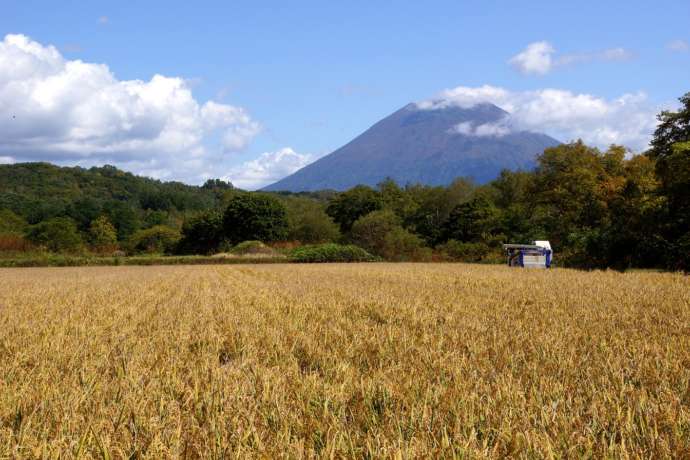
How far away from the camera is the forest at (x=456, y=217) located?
30.5 m

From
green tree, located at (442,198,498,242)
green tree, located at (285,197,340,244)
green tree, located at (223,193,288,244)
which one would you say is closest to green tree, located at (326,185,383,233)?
green tree, located at (285,197,340,244)

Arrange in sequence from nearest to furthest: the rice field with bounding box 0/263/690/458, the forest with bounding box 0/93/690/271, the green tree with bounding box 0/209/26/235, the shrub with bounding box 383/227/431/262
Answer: the rice field with bounding box 0/263/690/458 → the forest with bounding box 0/93/690/271 → the shrub with bounding box 383/227/431/262 → the green tree with bounding box 0/209/26/235

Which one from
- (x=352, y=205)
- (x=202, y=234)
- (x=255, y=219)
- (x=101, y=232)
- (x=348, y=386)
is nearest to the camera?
(x=348, y=386)

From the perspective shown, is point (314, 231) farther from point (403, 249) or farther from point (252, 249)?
point (403, 249)

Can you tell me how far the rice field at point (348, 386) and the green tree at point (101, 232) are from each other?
99.3 meters

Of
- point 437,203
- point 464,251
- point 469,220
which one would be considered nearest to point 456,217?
point 469,220

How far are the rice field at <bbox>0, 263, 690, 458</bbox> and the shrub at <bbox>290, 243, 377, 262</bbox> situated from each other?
38020 millimetres

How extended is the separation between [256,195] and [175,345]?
77.2 m

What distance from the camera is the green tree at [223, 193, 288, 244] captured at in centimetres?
7800

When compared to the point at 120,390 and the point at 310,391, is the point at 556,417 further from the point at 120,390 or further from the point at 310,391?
the point at 120,390

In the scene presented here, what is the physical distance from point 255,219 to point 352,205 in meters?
23.8

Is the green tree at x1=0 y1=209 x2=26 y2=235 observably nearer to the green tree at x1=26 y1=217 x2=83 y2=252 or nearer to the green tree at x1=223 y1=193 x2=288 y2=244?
the green tree at x1=26 y1=217 x2=83 y2=252

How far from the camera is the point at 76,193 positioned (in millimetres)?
133375

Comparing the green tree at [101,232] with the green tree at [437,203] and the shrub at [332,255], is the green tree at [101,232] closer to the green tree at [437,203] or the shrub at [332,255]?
the green tree at [437,203]
